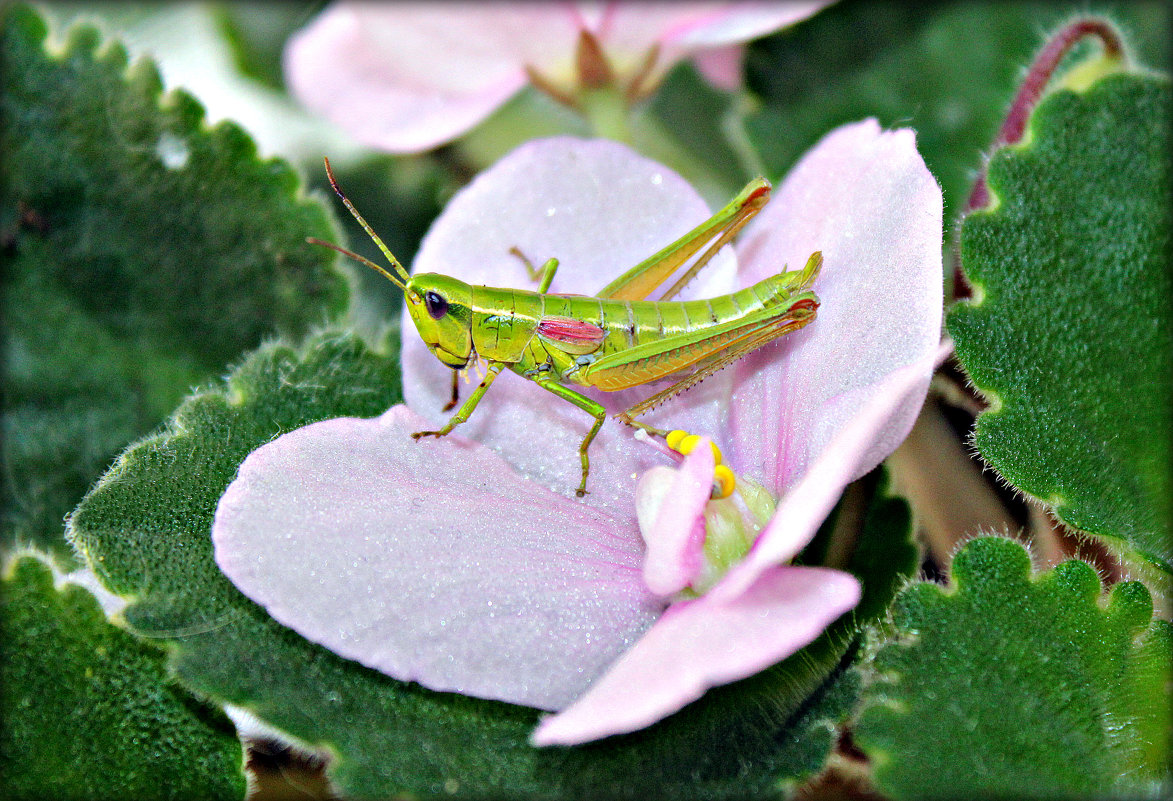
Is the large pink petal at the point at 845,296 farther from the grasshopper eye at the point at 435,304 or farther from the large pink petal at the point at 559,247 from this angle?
the grasshopper eye at the point at 435,304

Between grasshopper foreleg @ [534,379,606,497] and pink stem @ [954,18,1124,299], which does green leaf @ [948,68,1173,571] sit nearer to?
pink stem @ [954,18,1124,299]

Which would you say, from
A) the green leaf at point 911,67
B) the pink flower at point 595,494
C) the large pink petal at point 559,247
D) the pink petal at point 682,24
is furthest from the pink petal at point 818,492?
the green leaf at point 911,67

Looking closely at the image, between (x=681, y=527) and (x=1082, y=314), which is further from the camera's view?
(x=1082, y=314)

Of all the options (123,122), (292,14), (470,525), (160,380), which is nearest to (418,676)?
(470,525)

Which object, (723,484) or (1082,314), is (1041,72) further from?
(723,484)

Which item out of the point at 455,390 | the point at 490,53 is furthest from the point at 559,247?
the point at 490,53

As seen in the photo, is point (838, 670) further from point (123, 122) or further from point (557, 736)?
point (123, 122)
